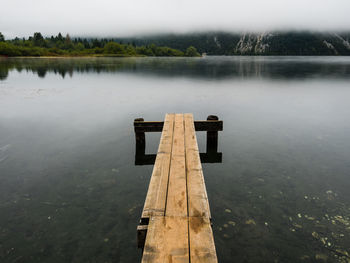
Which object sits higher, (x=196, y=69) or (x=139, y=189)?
(x=196, y=69)

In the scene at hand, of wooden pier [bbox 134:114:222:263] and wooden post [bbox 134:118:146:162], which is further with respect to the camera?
wooden post [bbox 134:118:146:162]

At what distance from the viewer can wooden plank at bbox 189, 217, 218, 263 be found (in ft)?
11.4

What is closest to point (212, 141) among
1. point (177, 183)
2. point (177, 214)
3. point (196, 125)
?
point (196, 125)

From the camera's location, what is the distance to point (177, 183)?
561 cm

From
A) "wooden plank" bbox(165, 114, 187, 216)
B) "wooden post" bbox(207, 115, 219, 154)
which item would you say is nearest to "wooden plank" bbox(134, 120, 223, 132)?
"wooden post" bbox(207, 115, 219, 154)

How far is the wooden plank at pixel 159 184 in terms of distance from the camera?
180 inches

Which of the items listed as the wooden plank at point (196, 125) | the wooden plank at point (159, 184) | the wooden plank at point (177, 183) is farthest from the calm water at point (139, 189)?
the wooden plank at point (177, 183)

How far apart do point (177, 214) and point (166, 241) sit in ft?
2.35

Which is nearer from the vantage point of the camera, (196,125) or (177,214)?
(177,214)

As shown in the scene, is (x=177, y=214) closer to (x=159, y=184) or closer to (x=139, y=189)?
(x=159, y=184)

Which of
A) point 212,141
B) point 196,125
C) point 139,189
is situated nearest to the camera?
point 139,189

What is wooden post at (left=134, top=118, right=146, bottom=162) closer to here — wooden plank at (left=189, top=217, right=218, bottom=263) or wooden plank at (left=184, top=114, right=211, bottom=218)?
wooden plank at (left=184, top=114, right=211, bottom=218)

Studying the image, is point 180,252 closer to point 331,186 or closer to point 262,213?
point 262,213

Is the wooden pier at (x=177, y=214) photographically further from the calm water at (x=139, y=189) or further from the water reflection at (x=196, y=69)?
the water reflection at (x=196, y=69)
